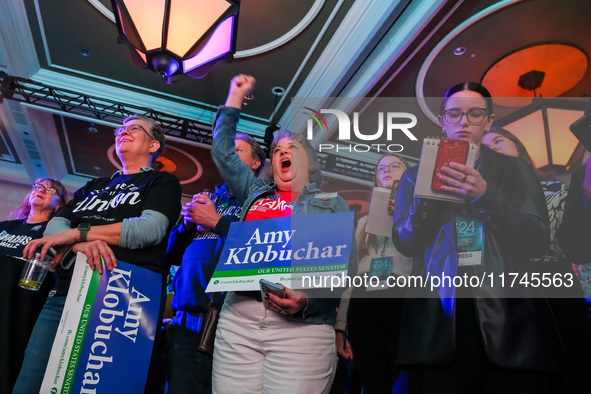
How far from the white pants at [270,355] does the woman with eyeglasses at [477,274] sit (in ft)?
0.91

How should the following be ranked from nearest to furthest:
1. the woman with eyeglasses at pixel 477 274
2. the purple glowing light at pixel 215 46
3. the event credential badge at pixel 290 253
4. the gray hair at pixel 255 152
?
the woman with eyeglasses at pixel 477 274 → the event credential badge at pixel 290 253 → the gray hair at pixel 255 152 → the purple glowing light at pixel 215 46

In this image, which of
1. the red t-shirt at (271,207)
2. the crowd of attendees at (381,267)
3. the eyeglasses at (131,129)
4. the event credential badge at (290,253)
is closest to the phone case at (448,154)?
the crowd of attendees at (381,267)

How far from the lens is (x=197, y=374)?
1.62 meters

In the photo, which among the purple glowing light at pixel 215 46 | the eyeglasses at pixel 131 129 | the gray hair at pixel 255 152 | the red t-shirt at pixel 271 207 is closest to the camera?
the red t-shirt at pixel 271 207

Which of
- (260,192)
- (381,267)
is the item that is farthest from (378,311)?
(260,192)

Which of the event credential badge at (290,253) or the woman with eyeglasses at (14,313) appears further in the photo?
the woman with eyeglasses at (14,313)

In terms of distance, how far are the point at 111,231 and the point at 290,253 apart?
725 millimetres

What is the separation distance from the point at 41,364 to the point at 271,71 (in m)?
4.77

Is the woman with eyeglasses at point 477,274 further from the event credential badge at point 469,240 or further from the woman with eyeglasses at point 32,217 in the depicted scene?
the woman with eyeglasses at point 32,217

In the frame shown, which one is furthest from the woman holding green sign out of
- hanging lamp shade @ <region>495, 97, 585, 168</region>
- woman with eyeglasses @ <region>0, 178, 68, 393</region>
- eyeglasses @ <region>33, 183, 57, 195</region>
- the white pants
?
eyeglasses @ <region>33, 183, 57, 195</region>

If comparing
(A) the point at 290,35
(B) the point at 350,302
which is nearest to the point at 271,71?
(A) the point at 290,35

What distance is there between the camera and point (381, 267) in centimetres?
177

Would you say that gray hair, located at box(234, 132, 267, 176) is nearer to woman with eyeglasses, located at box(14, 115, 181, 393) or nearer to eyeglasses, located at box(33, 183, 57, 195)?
woman with eyeglasses, located at box(14, 115, 181, 393)

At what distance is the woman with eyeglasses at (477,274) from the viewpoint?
999 millimetres
